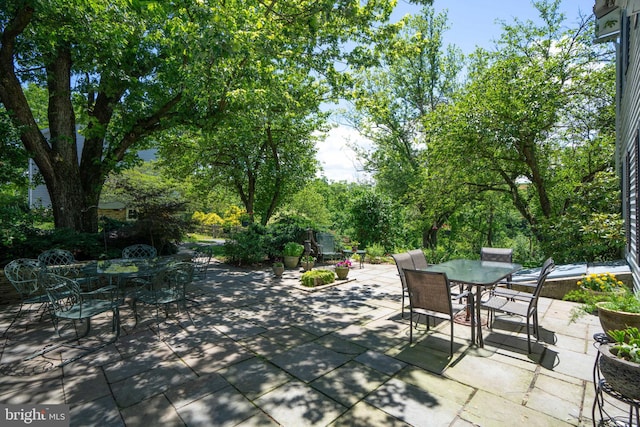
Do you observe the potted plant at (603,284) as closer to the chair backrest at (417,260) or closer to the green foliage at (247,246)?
the chair backrest at (417,260)

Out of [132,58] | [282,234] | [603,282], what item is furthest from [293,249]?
[603,282]

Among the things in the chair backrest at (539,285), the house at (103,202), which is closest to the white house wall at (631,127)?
the chair backrest at (539,285)

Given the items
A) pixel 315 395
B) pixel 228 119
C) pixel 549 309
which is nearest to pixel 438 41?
pixel 228 119

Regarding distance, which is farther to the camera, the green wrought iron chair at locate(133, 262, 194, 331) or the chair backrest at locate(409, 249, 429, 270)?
the chair backrest at locate(409, 249, 429, 270)

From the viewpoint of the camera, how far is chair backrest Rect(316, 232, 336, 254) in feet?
31.0

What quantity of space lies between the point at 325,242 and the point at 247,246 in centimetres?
243

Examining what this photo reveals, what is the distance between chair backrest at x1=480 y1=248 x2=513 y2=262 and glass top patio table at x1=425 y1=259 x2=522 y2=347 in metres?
0.52

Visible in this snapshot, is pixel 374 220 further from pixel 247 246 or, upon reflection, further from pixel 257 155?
pixel 257 155

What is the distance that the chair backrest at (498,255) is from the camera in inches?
200

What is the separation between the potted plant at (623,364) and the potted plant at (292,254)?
7.35 meters

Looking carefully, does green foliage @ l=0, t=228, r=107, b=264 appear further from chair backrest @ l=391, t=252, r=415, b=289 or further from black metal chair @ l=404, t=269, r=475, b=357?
black metal chair @ l=404, t=269, r=475, b=357

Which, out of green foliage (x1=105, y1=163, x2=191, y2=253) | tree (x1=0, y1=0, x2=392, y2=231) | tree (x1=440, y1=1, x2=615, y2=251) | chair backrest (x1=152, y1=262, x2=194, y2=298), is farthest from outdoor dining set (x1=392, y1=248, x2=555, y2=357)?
green foliage (x1=105, y1=163, x2=191, y2=253)

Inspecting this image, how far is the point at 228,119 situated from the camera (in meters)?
7.70

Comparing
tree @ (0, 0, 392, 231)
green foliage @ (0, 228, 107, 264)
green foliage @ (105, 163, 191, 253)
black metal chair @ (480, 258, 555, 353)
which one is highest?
tree @ (0, 0, 392, 231)
